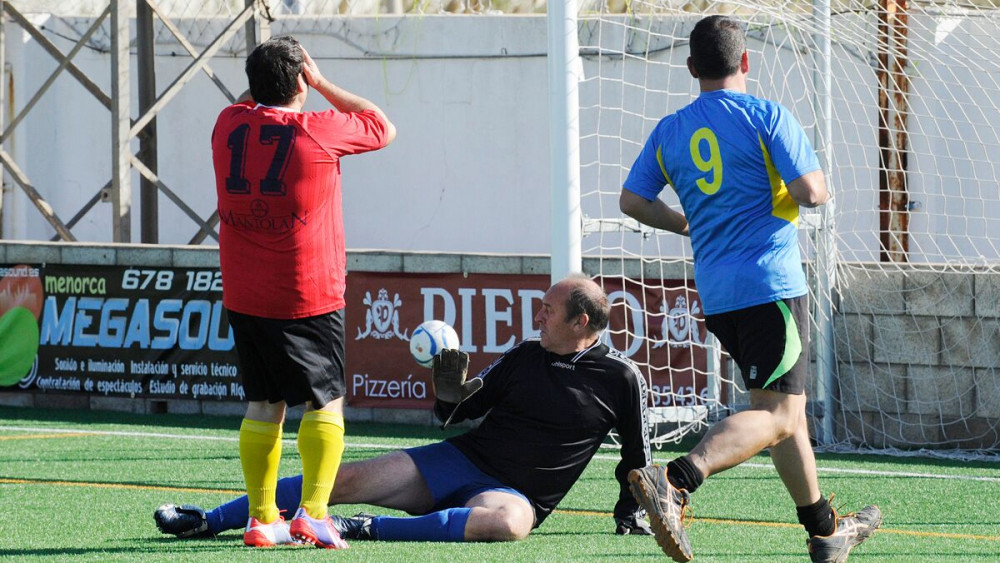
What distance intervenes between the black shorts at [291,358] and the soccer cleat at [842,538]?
1.76 meters

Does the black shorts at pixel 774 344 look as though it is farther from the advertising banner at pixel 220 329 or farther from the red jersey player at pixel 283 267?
the advertising banner at pixel 220 329

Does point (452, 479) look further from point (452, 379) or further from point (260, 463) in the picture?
point (260, 463)

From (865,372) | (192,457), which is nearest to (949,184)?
(865,372)

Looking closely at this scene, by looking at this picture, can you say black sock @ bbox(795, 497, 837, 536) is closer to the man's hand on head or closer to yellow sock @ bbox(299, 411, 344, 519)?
yellow sock @ bbox(299, 411, 344, 519)

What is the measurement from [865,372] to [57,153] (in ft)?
30.6

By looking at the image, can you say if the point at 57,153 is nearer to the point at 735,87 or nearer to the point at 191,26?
the point at 191,26

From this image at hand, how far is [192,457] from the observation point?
8.30 metres

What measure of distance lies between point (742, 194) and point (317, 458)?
1.74 m

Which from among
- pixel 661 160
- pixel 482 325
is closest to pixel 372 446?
pixel 482 325

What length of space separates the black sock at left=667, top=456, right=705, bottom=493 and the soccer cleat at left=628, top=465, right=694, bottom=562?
0.21 ft

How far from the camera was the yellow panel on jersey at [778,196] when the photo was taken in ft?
15.4

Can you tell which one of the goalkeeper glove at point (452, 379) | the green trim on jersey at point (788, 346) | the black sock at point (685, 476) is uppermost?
the green trim on jersey at point (788, 346)

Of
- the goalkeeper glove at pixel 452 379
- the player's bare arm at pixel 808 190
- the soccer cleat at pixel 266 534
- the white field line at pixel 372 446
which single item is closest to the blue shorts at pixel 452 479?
the goalkeeper glove at pixel 452 379

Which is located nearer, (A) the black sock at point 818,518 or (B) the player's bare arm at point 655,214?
(A) the black sock at point 818,518
